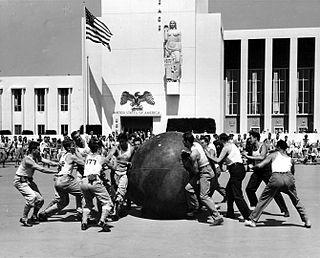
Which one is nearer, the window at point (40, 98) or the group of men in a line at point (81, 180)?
the group of men in a line at point (81, 180)

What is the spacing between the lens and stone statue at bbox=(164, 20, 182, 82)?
4138 cm

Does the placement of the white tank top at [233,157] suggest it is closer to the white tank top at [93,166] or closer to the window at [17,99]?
the white tank top at [93,166]

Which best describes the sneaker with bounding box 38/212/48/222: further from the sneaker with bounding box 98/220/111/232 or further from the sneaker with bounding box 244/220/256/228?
the sneaker with bounding box 244/220/256/228

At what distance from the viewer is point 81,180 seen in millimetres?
8359

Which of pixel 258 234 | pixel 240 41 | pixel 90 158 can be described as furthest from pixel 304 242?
pixel 240 41

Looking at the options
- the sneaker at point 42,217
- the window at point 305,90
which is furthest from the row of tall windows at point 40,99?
the sneaker at point 42,217

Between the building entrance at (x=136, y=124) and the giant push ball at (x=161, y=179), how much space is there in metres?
Answer: 34.4

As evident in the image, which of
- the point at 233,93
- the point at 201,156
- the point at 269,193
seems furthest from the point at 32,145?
the point at 233,93

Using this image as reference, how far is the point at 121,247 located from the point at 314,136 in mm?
33811

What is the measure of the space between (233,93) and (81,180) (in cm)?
4349

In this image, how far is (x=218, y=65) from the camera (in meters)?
42.8

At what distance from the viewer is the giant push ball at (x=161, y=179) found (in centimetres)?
862

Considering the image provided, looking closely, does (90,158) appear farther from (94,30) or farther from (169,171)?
(94,30)

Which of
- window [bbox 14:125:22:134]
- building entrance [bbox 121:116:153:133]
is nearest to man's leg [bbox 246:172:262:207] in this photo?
building entrance [bbox 121:116:153:133]
